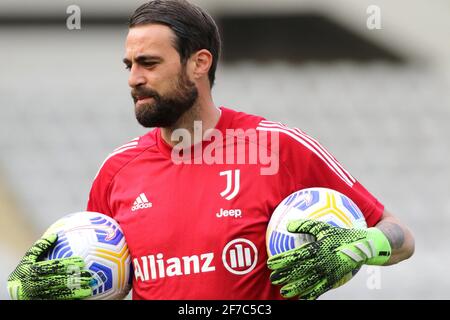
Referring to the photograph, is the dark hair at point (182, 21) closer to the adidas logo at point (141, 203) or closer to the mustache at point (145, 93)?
the mustache at point (145, 93)

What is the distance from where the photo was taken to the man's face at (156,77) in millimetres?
3748

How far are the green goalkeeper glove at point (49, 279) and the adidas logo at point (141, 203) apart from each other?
0.35 m

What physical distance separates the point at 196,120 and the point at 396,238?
3.25 feet

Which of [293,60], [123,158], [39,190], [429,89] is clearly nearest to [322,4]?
[293,60]

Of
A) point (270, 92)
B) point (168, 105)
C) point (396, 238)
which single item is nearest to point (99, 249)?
point (168, 105)

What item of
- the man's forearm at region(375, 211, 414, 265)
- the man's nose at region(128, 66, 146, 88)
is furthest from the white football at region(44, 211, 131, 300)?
the man's forearm at region(375, 211, 414, 265)

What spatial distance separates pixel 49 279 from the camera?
352 cm

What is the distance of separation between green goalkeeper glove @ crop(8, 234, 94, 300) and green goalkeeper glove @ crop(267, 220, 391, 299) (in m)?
0.77

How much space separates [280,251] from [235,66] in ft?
26.0

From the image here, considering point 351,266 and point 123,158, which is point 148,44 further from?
point 351,266

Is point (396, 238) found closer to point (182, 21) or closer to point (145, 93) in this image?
point (145, 93)

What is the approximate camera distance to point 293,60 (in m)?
11.2

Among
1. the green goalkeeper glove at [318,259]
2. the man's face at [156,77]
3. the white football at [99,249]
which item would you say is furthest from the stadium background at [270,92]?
the green goalkeeper glove at [318,259]

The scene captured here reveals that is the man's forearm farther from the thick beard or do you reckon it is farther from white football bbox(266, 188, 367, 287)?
the thick beard
